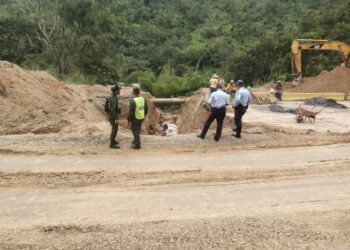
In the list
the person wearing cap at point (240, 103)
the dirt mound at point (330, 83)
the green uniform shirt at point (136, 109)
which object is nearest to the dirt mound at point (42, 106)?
the green uniform shirt at point (136, 109)

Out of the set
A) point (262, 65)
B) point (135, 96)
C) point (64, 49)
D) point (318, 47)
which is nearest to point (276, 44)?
point (262, 65)

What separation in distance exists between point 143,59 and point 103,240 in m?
60.7

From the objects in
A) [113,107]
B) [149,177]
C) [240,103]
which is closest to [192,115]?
[240,103]

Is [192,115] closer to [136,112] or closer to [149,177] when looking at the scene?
[136,112]

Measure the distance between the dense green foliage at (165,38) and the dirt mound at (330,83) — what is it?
27.7 feet

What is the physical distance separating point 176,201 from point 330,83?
91.0 feet

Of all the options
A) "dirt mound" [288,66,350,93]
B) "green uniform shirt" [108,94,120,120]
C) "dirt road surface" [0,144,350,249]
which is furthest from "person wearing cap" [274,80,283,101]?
"green uniform shirt" [108,94,120,120]

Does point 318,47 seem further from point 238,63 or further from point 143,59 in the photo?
point 143,59

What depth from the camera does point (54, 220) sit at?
7953 millimetres

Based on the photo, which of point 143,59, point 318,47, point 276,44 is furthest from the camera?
point 143,59

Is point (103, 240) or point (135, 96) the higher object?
point (135, 96)

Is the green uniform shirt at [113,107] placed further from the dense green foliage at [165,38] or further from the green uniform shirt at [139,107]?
the dense green foliage at [165,38]

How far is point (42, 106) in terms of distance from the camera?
1872 centimetres

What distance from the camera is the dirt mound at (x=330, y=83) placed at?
33312 millimetres
